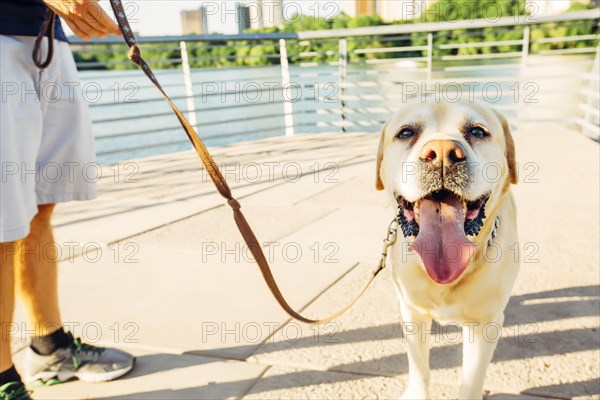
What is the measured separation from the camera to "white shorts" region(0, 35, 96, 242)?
1.91 metres

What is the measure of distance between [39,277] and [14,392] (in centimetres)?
46

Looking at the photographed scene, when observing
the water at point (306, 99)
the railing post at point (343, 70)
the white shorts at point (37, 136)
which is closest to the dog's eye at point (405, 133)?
the water at point (306, 99)

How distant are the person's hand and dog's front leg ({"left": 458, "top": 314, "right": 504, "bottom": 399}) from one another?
1.74 metres

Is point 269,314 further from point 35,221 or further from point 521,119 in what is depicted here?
point 521,119

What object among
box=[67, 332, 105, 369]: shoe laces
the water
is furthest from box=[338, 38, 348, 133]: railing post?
box=[67, 332, 105, 369]: shoe laces

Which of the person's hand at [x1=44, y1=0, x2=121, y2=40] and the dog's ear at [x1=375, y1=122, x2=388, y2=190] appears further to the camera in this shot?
the dog's ear at [x1=375, y1=122, x2=388, y2=190]

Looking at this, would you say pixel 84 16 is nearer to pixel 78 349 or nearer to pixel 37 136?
pixel 37 136

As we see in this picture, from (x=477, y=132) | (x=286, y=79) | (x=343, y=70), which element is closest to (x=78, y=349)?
(x=477, y=132)

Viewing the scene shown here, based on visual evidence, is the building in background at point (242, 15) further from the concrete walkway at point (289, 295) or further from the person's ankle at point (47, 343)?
the person's ankle at point (47, 343)

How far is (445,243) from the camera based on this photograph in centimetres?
179

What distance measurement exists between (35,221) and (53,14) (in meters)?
0.85

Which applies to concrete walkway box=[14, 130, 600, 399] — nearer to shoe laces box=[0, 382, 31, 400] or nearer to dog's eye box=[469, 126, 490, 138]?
shoe laces box=[0, 382, 31, 400]

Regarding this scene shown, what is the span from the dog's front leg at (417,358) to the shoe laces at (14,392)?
4.72 ft

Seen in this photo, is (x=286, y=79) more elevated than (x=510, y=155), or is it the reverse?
(x=286, y=79)
